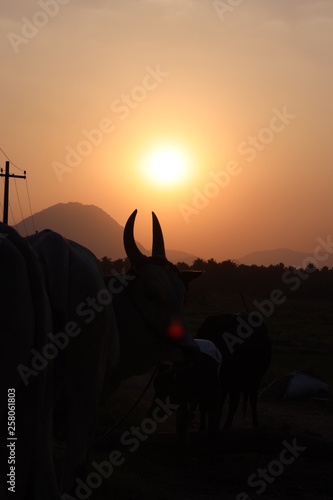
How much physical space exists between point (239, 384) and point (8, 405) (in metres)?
10.8

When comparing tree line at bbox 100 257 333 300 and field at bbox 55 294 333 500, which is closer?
field at bbox 55 294 333 500

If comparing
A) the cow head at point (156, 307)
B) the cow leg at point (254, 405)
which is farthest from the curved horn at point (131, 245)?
the cow leg at point (254, 405)

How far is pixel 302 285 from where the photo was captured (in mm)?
79562

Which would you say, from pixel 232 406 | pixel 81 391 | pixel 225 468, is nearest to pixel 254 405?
pixel 232 406

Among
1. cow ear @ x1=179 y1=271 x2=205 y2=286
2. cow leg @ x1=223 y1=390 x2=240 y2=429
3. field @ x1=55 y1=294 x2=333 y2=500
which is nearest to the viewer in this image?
cow ear @ x1=179 y1=271 x2=205 y2=286

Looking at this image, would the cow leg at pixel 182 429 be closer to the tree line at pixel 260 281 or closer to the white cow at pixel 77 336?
the white cow at pixel 77 336

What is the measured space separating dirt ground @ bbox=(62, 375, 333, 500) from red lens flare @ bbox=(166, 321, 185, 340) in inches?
102

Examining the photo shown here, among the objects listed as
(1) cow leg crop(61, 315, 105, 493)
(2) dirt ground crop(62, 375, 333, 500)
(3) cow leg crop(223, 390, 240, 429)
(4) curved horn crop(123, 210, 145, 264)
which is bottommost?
(2) dirt ground crop(62, 375, 333, 500)

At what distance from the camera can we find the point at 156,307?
5551 mm

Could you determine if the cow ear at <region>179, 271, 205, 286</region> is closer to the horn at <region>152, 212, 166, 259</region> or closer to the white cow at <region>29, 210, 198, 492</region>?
Answer: the horn at <region>152, 212, 166, 259</region>

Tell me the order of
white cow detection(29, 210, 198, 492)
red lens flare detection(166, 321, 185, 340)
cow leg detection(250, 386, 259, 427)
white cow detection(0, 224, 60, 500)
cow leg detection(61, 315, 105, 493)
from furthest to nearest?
cow leg detection(250, 386, 259, 427)
red lens flare detection(166, 321, 185, 340)
cow leg detection(61, 315, 105, 493)
white cow detection(29, 210, 198, 492)
white cow detection(0, 224, 60, 500)

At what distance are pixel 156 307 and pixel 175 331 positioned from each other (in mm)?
219

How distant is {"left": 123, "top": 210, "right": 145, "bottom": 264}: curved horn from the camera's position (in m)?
5.50

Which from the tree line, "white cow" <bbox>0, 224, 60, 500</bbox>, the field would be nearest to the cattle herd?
"white cow" <bbox>0, 224, 60, 500</bbox>
